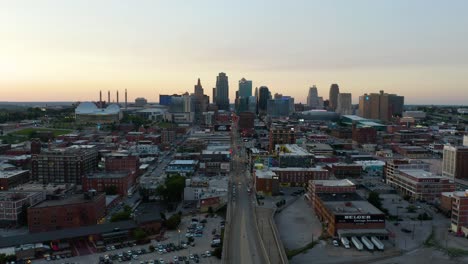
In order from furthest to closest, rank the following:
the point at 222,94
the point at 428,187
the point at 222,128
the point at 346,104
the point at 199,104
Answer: the point at 222,94
the point at 346,104
the point at 199,104
the point at 222,128
the point at 428,187

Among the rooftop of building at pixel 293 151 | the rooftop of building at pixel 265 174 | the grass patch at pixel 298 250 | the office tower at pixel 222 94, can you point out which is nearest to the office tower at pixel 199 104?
the office tower at pixel 222 94

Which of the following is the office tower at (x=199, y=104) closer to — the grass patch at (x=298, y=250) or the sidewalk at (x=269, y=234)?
the sidewalk at (x=269, y=234)

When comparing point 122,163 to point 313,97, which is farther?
point 313,97

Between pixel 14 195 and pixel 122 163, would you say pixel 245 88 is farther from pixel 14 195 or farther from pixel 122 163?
pixel 14 195

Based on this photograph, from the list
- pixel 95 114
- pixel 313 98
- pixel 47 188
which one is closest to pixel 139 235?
pixel 47 188

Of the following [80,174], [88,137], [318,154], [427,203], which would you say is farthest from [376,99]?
[80,174]

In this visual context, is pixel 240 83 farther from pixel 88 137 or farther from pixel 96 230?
pixel 96 230
